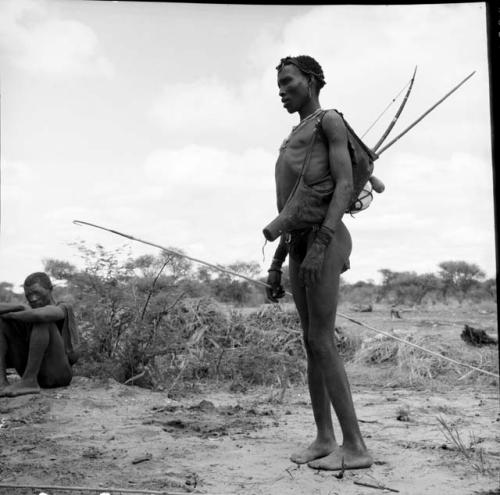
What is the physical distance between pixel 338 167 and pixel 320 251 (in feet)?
1.45

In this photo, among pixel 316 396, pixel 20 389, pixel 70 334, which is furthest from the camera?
pixel 70 334

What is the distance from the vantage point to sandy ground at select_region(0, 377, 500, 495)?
115 inches

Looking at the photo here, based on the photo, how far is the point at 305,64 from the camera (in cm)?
330

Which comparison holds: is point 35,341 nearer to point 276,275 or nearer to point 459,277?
point 276,275

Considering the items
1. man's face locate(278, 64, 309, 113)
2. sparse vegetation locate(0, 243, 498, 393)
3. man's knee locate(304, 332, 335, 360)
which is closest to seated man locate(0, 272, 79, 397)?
sparse vegetation locate(0, 243, 498, 393)

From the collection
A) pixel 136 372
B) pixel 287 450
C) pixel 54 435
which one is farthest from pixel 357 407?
pixel 54 435

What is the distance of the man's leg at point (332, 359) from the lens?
3150mm

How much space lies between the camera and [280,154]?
342 centimetres

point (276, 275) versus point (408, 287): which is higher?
point (408, 287)

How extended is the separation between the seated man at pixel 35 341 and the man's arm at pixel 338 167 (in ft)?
9.36

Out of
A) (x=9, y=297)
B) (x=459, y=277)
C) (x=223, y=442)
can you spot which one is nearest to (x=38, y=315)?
(x=223, y=442)

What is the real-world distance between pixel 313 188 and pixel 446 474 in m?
1.57

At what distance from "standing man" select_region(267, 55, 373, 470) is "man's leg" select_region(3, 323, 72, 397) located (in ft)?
8.33

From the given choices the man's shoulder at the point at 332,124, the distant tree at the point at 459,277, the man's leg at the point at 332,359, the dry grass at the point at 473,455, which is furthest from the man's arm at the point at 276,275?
the distant tree at the point at 459,277
